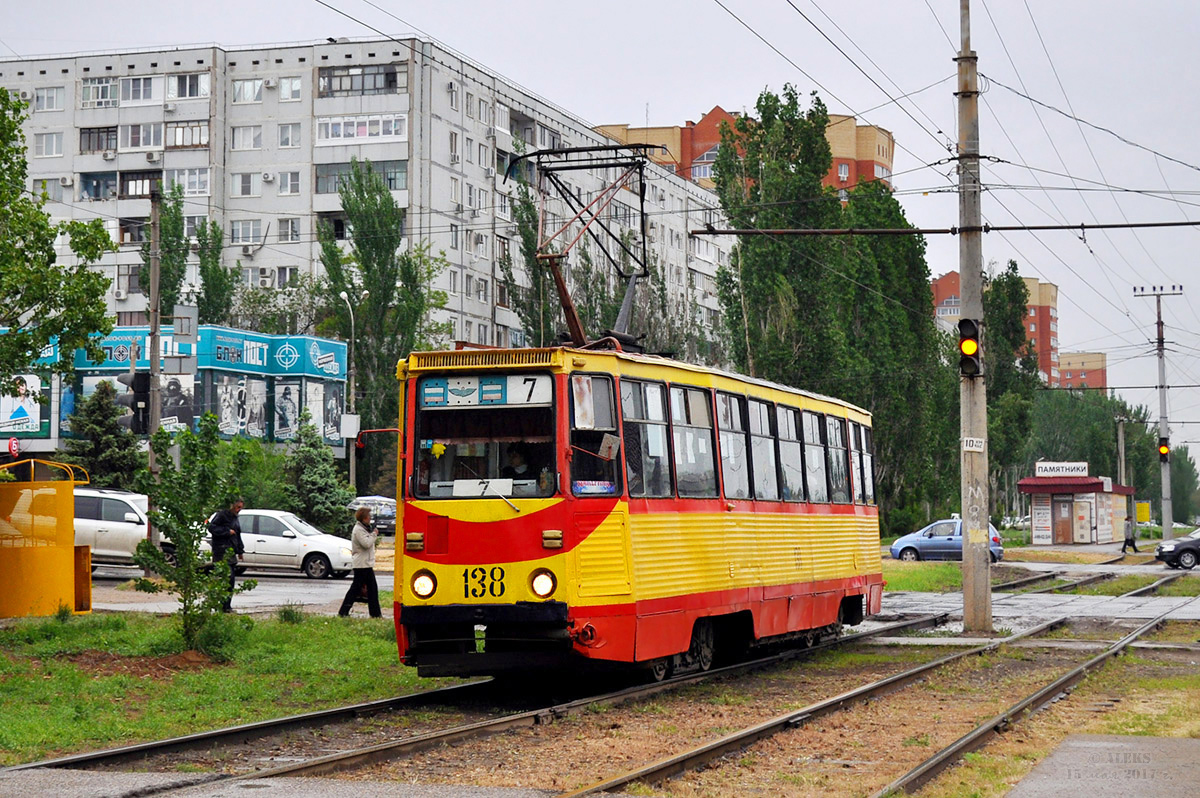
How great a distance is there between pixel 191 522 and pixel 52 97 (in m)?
72.3

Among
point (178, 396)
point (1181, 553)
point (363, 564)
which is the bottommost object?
point (1181, 553)

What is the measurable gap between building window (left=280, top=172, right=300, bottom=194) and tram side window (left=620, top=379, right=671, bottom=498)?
66.6 metres

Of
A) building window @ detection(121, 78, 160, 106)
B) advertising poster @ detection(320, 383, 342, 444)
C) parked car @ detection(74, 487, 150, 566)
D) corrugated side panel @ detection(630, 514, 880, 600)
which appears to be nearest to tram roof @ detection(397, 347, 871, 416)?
corrugated side panel @ detection(630, 514, 880, 600)

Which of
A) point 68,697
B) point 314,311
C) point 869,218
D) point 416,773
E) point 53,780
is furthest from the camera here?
point 314,311

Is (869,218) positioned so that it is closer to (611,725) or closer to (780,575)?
(780,575)

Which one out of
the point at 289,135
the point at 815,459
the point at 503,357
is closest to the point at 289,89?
the point at 289,135

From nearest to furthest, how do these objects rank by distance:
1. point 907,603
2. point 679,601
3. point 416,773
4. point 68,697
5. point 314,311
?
point 416,773 → point 68,697 → point 679,601 → point 907,603 → point 314,311

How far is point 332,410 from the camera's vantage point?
222ft

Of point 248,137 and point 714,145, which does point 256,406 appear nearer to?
point 248,137

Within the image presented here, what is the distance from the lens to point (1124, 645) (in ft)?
67.4

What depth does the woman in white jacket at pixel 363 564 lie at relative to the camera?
23.0 metres

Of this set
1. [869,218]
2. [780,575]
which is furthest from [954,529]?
[780,575]

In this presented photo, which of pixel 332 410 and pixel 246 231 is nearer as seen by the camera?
pixel 332 410

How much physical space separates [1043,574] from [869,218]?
2402 centimetres
